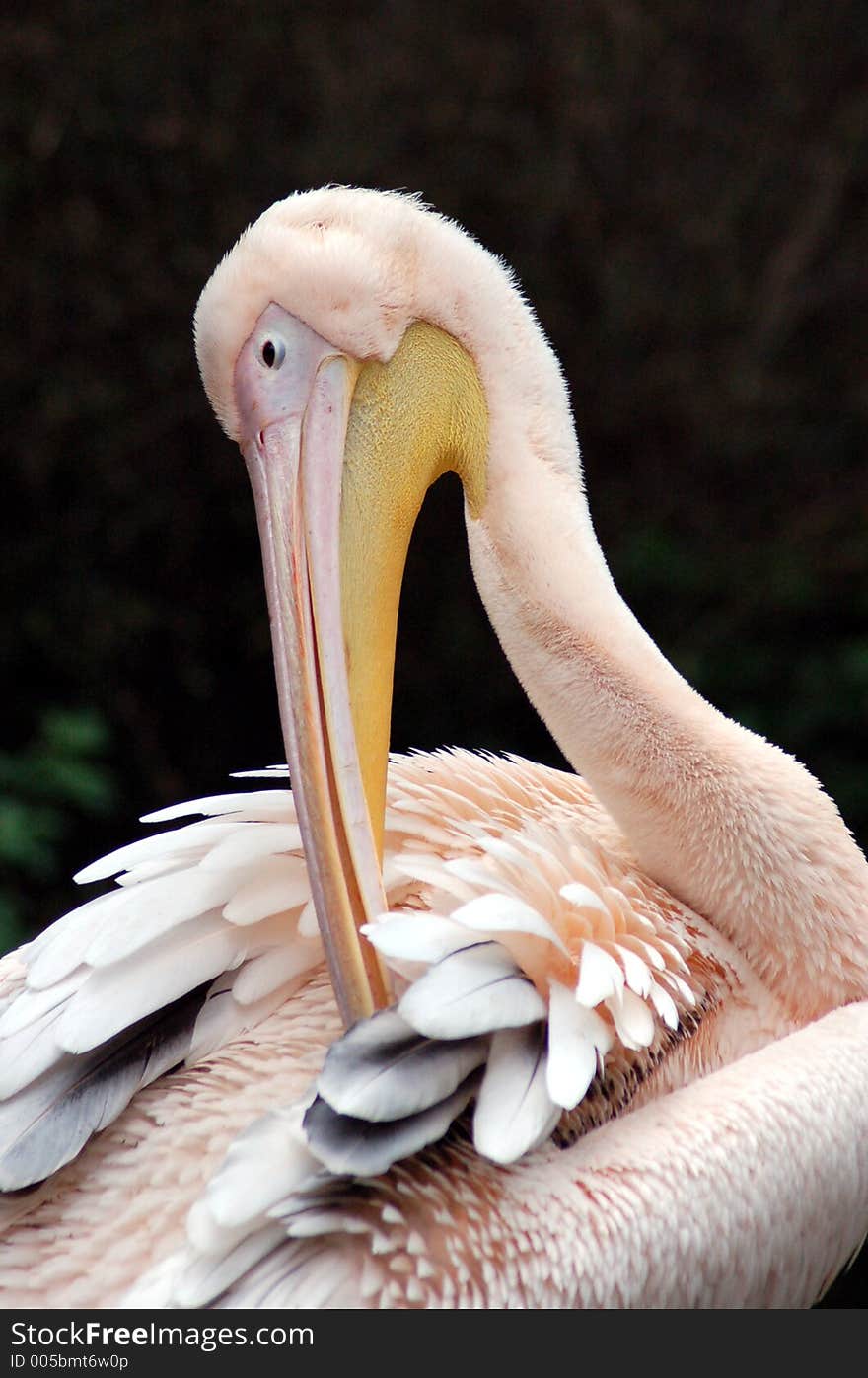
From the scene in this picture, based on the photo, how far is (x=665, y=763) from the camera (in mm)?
1796

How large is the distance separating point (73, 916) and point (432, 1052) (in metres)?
0.45

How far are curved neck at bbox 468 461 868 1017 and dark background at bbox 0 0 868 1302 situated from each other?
1945 mm

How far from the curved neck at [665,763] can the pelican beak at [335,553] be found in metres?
0.15

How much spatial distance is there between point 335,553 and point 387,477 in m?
0.13

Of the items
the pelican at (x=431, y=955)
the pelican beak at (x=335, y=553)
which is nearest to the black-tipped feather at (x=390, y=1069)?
the pelican at (x=431, y=955)

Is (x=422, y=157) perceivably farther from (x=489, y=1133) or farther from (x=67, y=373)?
(x=489, y=1133)

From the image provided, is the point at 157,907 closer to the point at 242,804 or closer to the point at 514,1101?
the point at 242,804

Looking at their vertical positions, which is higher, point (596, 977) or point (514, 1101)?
point (596, 977)

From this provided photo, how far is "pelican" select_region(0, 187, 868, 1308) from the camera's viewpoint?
1.36m

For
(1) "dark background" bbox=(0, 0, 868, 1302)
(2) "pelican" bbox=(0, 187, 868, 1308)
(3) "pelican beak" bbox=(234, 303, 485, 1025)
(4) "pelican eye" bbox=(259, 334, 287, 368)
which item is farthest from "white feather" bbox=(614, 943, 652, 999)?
(1) "dark background" bbox=(0, 0, 868, 1302)

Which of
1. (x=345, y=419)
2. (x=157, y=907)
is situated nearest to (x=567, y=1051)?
(x=157, y=907)

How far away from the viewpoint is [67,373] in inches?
151

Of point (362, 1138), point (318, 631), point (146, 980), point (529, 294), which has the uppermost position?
point (529, 294)

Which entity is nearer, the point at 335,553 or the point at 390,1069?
the point at 390,1069
